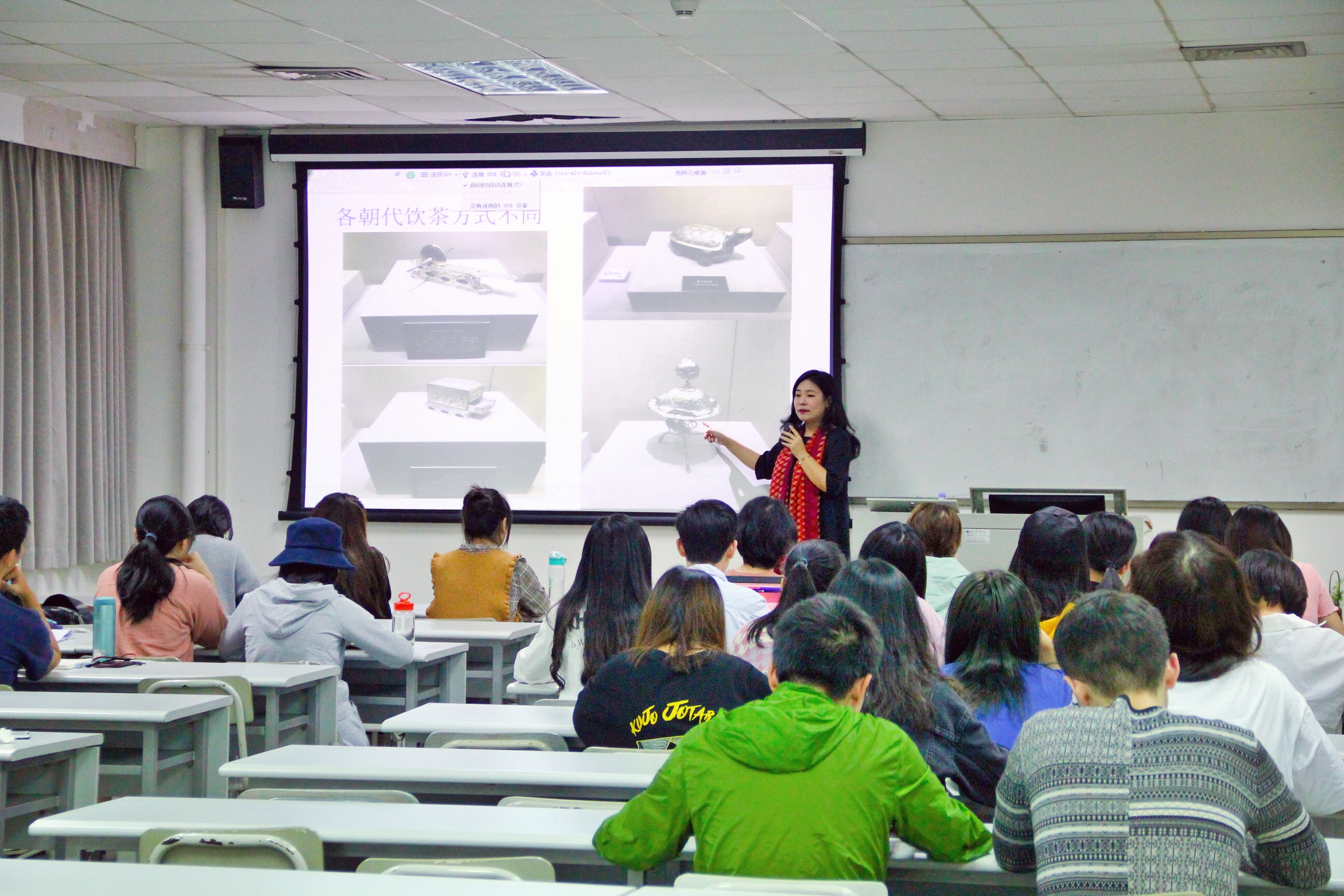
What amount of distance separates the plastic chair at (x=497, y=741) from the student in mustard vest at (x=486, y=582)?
6.59 feet

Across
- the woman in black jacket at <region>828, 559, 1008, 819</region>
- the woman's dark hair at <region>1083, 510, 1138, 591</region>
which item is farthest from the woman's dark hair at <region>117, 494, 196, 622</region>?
the woman's dark hair at <region>1083, 510, 1138, 591</region>

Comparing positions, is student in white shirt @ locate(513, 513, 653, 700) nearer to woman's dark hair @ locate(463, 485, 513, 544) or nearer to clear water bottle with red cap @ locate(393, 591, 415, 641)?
clear water bottle with red cap @ locate(393, 591, 415, 641)

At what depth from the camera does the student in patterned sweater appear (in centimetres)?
180

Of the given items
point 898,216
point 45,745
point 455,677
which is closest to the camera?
point 45,745

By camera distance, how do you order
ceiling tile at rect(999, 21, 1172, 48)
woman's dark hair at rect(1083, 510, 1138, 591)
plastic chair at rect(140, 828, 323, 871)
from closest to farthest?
plastic chair at rect(140, 828, 323, 871)
woman's dark hair at rect(1083, 510, 1138, 591)
ceiling tile at rect(999, 21, 1172, 48)

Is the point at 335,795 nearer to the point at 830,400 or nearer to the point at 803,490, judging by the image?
the point at 803,490

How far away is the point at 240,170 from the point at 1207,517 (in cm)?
523

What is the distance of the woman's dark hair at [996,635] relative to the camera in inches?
101

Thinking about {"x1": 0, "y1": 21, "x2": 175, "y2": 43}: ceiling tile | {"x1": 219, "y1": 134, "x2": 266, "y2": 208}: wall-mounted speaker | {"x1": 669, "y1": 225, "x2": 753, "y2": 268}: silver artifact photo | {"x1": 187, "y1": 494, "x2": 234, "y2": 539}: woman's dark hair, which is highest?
{"x1": 0, "y1": 21, "x2": 175, "y2": 43}: ceiling tile

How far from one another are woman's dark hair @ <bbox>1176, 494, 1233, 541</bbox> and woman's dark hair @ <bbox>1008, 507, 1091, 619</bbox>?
1.07 meters

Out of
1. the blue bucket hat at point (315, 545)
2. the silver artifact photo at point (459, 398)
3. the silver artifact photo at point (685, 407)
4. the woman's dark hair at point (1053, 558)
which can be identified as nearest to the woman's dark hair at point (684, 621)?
the woman's dark hair at point (1053, 558)

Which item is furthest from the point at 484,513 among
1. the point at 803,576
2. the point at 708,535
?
the point at 803,576

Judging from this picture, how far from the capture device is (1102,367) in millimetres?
6559

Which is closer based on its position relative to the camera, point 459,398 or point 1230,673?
point 1230,673
